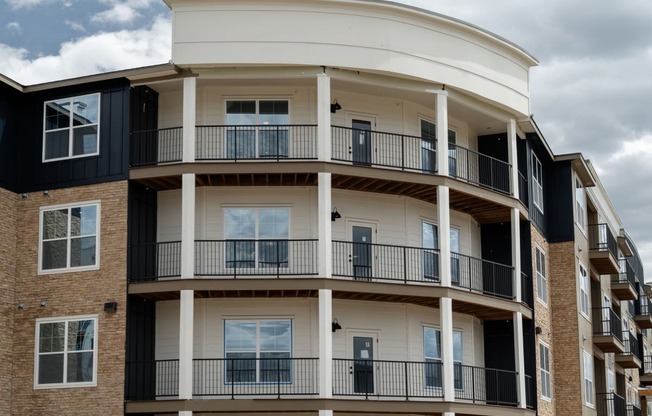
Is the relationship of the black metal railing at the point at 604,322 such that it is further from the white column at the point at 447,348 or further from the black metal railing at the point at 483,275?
the white column at the point at 447,348

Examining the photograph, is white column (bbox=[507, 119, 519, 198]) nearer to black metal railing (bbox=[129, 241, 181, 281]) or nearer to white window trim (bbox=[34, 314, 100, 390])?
black metal railing (bbox=[129, 241, 181, 281])

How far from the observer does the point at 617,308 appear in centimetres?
5762

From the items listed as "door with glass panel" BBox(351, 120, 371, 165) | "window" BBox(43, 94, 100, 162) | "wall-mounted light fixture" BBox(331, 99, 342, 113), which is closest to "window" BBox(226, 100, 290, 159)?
"wall-mounted light fixture" BBox(331, 99, 342, 113)

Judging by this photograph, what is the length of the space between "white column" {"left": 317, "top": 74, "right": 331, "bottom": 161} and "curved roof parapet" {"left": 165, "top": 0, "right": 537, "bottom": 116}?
96 cm

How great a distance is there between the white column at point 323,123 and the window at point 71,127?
6.70 metres

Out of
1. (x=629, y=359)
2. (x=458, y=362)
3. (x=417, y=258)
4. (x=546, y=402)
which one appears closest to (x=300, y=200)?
(x=417, y=258)

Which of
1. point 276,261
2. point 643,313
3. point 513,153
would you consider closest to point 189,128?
point 276,261

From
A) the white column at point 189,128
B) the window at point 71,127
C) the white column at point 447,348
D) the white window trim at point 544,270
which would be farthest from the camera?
the white window trim at point 544,270

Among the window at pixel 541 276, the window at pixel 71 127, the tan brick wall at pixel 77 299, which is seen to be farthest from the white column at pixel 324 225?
the window at pixel 541 276

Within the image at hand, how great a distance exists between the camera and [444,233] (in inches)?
1382

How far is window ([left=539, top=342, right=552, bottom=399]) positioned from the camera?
40.4m

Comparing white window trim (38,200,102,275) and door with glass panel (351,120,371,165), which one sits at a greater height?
door with glass panel (351,120,371,165)

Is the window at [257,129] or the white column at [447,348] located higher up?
the window at [257,129]

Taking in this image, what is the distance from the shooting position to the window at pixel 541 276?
136 feet
